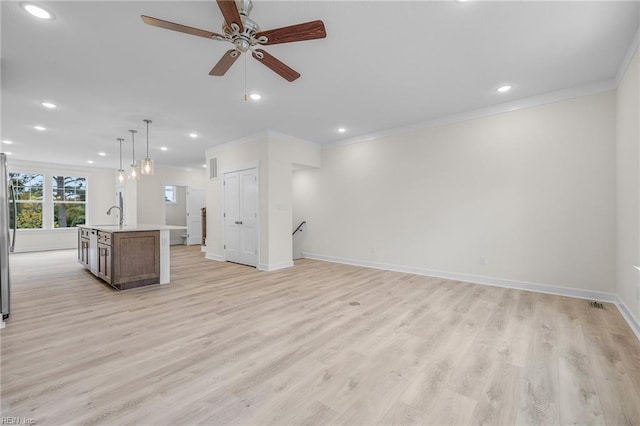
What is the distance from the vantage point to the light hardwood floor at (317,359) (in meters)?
1.66

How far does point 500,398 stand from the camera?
69.1 inches

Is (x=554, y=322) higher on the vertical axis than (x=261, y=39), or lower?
lower

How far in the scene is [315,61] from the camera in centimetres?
300

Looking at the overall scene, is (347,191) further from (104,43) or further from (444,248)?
(104,43)

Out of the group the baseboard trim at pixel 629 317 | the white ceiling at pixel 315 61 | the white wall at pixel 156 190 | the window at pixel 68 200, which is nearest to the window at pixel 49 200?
the window at pixel 68 200

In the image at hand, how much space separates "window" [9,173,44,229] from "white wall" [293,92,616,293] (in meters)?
9.33

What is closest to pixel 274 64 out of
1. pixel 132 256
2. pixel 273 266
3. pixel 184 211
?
pixel 132 256

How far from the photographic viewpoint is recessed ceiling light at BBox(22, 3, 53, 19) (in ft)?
7.06

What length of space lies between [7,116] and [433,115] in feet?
23.6

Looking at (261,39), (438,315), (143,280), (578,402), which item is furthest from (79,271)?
(578,402)

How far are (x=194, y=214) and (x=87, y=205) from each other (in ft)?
11.2

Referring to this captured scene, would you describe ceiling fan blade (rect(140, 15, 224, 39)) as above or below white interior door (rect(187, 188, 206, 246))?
above

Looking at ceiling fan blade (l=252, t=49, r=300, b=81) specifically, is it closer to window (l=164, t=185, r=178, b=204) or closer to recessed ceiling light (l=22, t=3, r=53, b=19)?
recessed ceiling light (l=22, t=3, r=53, b=19)

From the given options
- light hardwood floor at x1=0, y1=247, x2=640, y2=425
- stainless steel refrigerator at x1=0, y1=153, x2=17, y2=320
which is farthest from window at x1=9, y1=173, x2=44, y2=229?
stainless steel refrigerator at x1=0, y1=153, x2=17, y2=320
